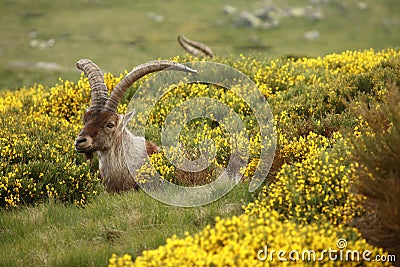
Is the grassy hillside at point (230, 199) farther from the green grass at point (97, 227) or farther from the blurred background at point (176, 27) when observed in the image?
the blurred background at point (176, 27)

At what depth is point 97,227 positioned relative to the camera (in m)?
7.15

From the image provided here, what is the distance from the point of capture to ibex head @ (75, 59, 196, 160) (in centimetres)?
876

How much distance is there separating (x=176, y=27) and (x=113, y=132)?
97.8 meters

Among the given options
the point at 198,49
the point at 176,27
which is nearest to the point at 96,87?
the point at 198,49

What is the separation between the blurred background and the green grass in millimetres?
63166

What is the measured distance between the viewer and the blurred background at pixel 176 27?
83.2 m

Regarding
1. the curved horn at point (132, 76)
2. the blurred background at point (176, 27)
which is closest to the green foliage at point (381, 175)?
the curved horn at point (132, 76)

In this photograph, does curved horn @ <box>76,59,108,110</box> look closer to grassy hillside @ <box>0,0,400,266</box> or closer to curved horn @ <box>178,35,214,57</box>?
grassy hillside @ <box>0,0,400,266</box>

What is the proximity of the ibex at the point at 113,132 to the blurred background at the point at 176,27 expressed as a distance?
61459 millimetres

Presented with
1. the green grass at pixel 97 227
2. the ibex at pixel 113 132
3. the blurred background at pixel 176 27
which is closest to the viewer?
the green grass at pixel 97 227

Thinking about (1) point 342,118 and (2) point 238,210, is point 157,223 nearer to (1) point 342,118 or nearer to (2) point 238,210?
(2) point 238,210

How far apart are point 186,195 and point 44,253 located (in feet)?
7.78

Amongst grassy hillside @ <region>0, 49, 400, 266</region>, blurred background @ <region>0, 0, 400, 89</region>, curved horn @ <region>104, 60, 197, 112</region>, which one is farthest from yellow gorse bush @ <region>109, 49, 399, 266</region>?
blurred background @ <region>0, 0, 400, 89</region>

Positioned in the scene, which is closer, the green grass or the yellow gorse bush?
the yellow gorse bush
